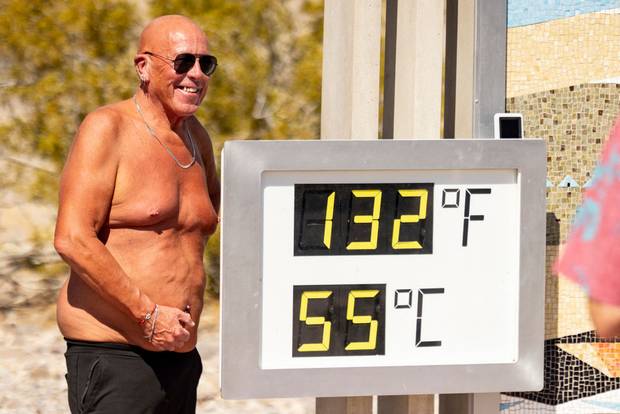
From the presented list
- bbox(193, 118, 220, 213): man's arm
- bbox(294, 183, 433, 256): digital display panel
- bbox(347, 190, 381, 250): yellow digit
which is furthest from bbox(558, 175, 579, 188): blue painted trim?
bbox(193, 118, 220, 213): man's arm

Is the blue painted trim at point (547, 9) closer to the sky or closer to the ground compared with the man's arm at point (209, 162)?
closer to the sky

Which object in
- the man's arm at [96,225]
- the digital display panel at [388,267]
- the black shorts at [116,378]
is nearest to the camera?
the man's arm at [96,225]

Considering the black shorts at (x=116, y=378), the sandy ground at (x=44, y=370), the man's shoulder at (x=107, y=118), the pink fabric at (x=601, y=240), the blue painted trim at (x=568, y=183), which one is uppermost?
the man's shoulder at (x=107, y=118)

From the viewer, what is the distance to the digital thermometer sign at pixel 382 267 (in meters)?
3.34

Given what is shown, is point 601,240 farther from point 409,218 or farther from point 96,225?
point 409,218

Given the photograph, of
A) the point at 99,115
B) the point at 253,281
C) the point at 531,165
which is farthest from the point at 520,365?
the point at 99,115

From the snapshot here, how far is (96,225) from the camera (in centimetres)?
310

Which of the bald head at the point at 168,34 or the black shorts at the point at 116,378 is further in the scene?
the bald head at the point at 168,34

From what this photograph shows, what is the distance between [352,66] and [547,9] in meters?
0.70

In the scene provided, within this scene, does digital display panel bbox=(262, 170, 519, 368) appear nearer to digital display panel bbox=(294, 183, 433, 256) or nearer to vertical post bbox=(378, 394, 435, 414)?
digital display panel bbox=(294, 183, 433, 256)

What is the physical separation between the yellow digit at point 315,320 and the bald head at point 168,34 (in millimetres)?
769

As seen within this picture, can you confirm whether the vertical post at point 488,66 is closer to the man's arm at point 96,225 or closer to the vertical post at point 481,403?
the vertical post at point 481,403

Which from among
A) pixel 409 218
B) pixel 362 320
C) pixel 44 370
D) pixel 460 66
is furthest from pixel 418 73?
pixel 44 370

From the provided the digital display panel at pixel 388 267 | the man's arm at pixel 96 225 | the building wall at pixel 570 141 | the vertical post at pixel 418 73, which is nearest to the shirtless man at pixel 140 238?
the man's arm at pixel 96 225
